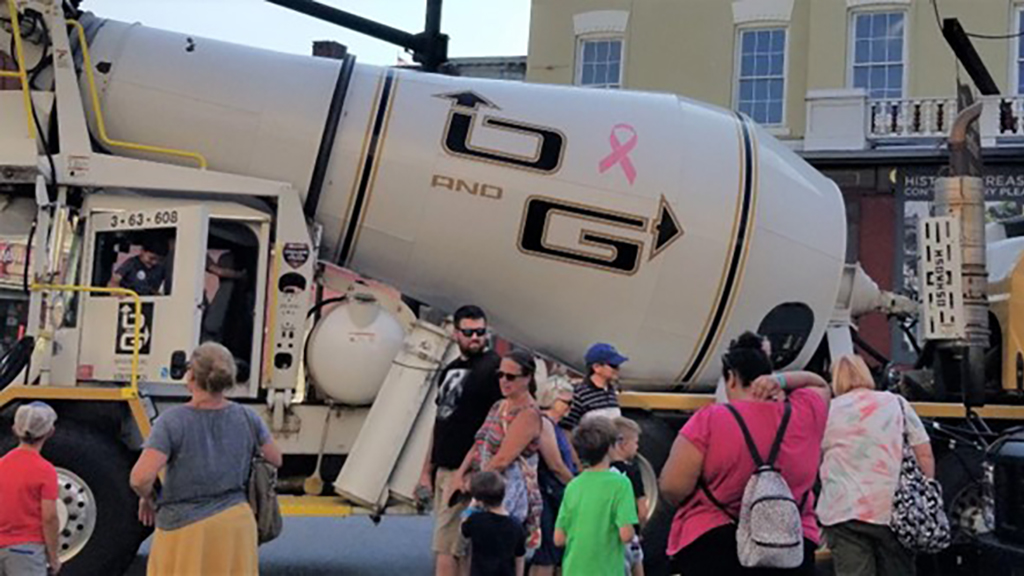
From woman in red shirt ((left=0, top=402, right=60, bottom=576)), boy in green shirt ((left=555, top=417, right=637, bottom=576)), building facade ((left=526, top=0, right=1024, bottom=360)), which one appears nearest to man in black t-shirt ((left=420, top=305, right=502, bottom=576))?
boy in green shirt ((left=555, top=417, right=637, bottom=576))

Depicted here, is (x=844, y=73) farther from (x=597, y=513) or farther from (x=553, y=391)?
(x=597, y=513)

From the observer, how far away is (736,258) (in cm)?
862

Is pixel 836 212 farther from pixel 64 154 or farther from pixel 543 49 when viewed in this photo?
pixel 543 49

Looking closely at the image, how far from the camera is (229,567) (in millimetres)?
4934

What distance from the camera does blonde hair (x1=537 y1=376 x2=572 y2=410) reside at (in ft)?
22.5

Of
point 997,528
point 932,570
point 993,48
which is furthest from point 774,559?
point 993,48

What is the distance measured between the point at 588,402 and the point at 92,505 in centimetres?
325

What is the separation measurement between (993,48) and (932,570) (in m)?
14.6

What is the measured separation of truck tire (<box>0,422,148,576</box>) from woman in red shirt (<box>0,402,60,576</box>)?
185cm

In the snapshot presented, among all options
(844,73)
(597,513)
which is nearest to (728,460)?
(597,513)

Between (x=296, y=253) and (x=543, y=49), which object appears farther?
(x=543, y=49)

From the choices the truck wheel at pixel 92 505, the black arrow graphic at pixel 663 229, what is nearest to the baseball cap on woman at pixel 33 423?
the truck wheel at pixel 92 505

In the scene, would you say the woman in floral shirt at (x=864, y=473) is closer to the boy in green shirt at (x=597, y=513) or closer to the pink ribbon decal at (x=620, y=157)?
the boy in green shirt at (x=597, y=513)

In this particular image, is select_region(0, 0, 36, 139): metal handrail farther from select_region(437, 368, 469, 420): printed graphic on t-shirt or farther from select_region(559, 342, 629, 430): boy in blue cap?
select_region(559, 342, 629, 430): boy in blue cap
